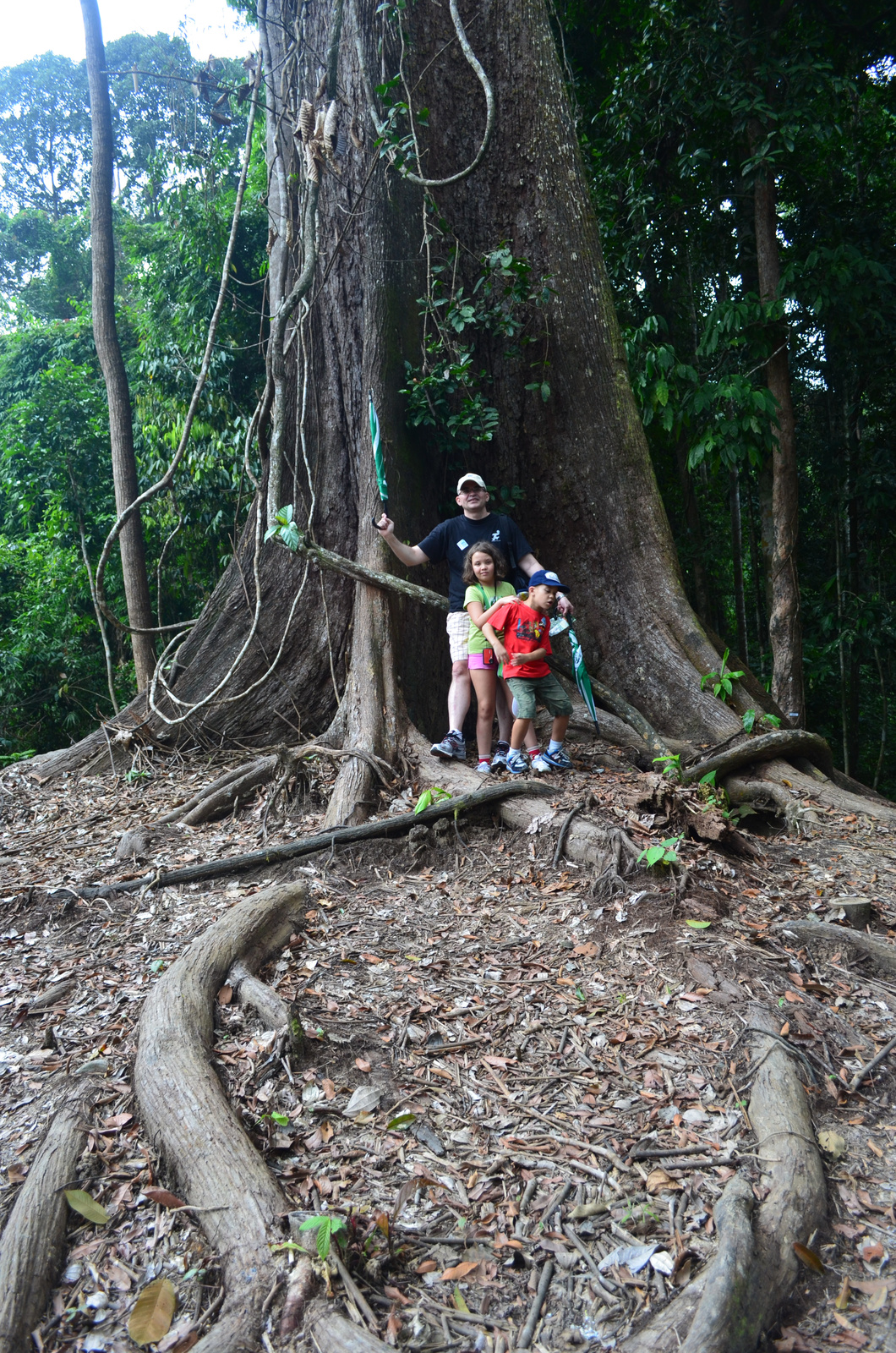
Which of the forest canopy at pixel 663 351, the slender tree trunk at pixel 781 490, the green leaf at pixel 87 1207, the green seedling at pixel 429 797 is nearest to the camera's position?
the green leaf at pixel 87 1207

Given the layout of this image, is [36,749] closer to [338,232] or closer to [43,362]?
[43,362]

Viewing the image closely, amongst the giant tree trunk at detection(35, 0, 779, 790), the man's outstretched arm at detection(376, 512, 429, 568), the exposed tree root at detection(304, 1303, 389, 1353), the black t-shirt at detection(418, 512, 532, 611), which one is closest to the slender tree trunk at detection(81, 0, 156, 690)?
the giant tree trunk at detection(35, 0, 779, 790)

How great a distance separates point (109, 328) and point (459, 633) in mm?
4452

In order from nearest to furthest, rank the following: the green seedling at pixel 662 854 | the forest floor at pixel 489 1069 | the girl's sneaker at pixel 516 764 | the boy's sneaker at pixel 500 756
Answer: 1. the forest floor at pixel 489 1069
2. the green seedling at pixel 662 854
3. the girl's sneaker at pixel 516 764
4. the boy's sneaker at pixel 500 756

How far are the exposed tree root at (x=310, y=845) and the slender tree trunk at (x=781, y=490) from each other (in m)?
3.31

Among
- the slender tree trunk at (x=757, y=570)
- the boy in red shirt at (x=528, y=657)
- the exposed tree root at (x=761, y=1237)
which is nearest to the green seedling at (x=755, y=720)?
the boy in red shirt at (x=528, y=657)

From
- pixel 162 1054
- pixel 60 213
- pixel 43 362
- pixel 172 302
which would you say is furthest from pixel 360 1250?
pixel 60 213

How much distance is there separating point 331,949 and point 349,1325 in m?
1.51

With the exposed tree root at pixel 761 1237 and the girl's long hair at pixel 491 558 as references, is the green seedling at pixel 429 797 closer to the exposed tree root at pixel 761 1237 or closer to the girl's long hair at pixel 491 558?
the girl's long hair at pixel 491 558

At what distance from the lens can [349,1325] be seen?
5.49 ft

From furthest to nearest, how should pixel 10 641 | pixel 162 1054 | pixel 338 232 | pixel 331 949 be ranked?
pixel 10 641
pixel 338 232
pixel 331 949
pixel 162 1054

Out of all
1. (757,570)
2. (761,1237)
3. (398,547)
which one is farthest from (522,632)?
(757,570)

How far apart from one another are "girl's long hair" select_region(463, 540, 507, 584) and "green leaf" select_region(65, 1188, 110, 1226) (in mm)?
3390

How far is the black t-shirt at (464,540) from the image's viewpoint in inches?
194
